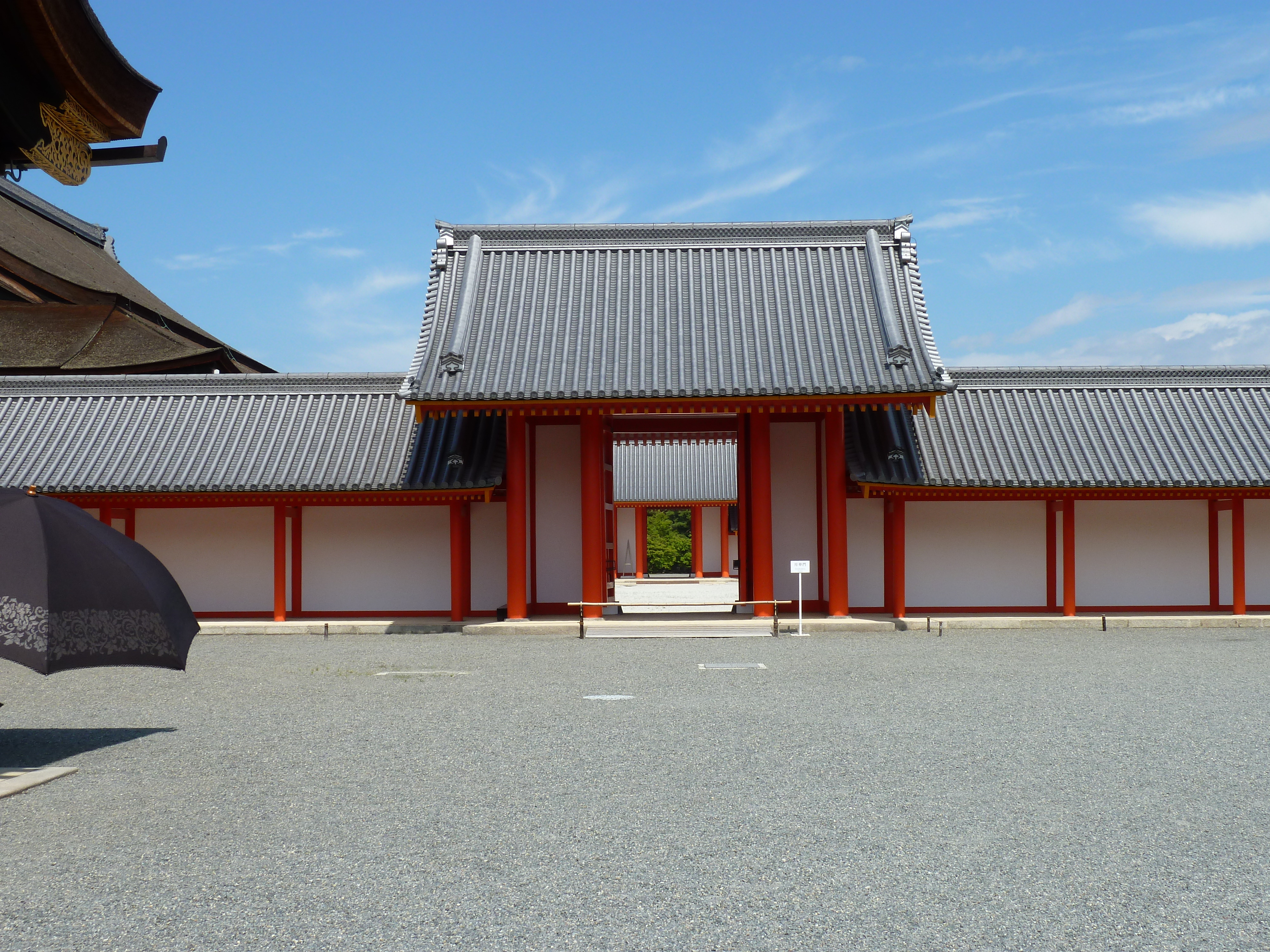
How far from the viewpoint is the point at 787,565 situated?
18.1m

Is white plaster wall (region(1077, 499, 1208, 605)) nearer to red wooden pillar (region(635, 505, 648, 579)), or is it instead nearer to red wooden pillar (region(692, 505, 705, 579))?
red wooden pillar (region(692, 505, 705, 579))

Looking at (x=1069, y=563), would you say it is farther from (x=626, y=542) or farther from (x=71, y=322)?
(x=626, y=542)

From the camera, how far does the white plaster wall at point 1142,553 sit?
18109mm

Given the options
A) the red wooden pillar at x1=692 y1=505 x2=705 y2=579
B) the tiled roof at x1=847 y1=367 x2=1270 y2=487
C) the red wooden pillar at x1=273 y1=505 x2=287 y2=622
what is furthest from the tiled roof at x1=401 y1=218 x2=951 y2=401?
the red wooden pillar at x1=692 y1=505 x2=705 y2=579

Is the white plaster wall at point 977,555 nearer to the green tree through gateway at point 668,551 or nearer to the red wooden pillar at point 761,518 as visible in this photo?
the red wooden pillar at point 761,518

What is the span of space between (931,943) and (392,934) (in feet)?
6.68

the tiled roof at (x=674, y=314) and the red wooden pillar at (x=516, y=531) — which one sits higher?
the tiled roof at (x=674, y=314)

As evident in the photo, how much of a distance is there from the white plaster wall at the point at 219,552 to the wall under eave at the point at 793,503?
28.0 ft

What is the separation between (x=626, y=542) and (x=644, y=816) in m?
34.3

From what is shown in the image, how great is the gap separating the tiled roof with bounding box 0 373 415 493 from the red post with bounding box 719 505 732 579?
2004cm

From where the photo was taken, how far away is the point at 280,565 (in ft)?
57.6

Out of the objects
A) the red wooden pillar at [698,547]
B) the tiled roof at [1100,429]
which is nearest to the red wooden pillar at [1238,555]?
the tiled roof at [1100,429]

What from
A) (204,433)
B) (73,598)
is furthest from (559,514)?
(73,598)

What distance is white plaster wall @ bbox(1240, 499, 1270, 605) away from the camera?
1805 centimetres
